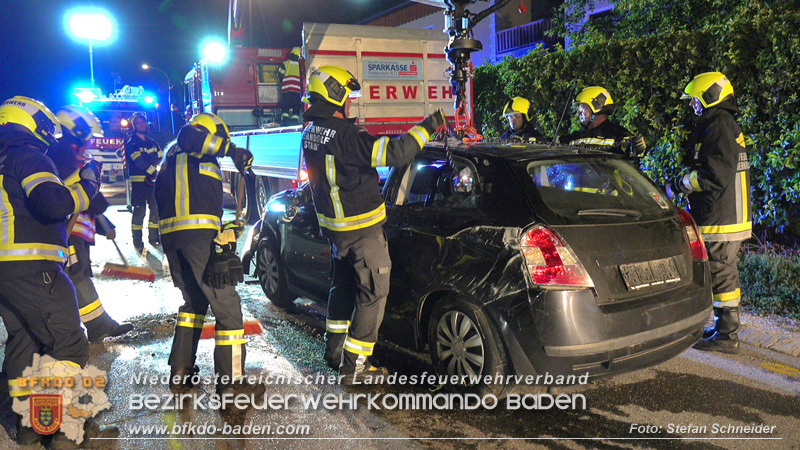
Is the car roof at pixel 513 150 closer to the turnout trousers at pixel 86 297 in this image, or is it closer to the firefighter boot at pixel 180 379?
the firefighter boot at pixel 180 379

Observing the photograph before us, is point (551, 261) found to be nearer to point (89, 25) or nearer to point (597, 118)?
point (597, 118)

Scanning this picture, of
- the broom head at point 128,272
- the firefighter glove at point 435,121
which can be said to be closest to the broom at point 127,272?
the broom head at point 128,272

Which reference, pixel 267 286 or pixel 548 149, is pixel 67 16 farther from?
A: pixel 548 149

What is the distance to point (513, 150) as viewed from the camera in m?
3.80

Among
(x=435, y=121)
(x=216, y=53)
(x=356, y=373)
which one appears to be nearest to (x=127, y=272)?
(x=356, y=373)

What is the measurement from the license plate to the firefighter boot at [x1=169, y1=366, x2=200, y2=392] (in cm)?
285

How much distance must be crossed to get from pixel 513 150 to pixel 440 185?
0.52 meters

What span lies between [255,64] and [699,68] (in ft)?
28.7

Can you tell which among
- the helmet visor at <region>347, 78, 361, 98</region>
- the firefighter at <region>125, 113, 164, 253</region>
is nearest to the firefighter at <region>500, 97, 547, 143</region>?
the helmet visor at <region>347, 78, 361, 98</region>

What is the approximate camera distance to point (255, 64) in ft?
40.4

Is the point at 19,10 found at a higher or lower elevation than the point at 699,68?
higher

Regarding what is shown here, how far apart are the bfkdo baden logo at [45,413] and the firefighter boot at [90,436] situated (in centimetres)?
7

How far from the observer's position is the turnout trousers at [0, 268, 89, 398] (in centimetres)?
316

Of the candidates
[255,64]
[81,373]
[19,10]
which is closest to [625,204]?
[81,373]
